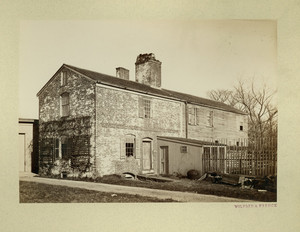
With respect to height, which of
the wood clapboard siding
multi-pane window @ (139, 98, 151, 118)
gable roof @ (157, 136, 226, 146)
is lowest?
gable roof @ (157, 136, 226, 146)

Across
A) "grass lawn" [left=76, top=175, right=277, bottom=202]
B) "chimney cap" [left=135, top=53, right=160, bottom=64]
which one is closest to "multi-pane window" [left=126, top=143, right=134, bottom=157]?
"grass lawn" [left=76, top=175, right=277, bottom=202]

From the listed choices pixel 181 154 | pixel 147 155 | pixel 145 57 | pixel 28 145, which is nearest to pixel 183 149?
pixel 181 154

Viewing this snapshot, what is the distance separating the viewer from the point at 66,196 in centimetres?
462

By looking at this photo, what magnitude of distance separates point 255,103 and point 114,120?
7.38ft

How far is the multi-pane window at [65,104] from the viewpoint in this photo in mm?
4879

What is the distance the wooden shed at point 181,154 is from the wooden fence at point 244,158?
38 mm

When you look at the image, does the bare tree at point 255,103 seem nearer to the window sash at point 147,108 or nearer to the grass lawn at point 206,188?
the grass lawn at point 206,188

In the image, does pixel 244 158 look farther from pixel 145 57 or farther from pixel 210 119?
pixel 145 57

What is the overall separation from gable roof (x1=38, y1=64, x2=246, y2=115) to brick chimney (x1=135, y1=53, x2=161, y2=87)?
0.36 feet

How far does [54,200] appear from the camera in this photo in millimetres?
4617

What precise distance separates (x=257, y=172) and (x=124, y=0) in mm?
3355

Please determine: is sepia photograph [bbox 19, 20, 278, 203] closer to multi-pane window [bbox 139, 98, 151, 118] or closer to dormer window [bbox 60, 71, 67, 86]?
dormer window [bbox 60, 71, 67, 86]

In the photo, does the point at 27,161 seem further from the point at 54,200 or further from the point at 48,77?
the point at 48,77

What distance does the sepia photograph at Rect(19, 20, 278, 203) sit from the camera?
4.62 metres
